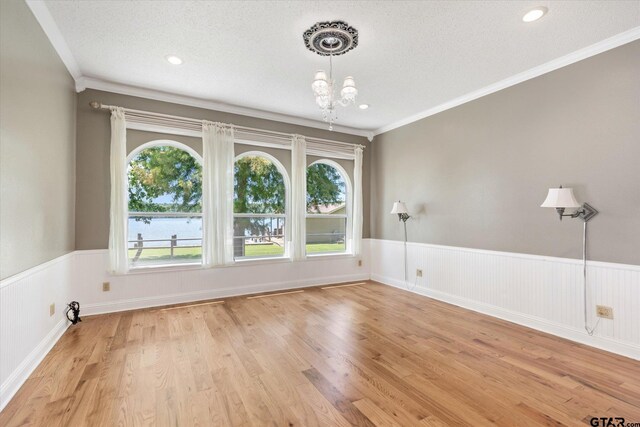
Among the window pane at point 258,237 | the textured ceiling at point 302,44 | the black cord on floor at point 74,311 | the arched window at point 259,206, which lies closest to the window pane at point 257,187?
the arched window at point 259,206

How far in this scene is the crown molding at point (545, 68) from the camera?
265cm

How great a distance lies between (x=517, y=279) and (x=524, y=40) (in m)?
2.49

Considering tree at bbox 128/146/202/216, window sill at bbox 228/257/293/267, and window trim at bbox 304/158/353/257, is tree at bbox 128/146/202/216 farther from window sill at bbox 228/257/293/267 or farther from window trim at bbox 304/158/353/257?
window trim at bbox 304/158/353/257

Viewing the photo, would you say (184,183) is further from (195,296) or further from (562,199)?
(562,199)

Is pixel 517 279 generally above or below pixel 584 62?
below

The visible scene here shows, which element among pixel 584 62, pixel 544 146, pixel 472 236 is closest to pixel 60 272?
pixel 472 236

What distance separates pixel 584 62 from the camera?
9.61 ft

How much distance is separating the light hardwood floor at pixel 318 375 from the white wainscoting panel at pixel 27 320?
107 mm

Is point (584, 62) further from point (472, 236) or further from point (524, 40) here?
point (472, 236)

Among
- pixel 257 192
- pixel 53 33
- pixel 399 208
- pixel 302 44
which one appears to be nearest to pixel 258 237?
pixel 257 192

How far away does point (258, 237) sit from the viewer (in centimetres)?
481

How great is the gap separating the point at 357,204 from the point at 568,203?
10.4 ft

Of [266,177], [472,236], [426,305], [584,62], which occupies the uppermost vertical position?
[584,62]

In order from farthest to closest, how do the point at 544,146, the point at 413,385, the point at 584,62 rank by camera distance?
the point at 544,146 < the point at 584,62 < the point at 413,385
